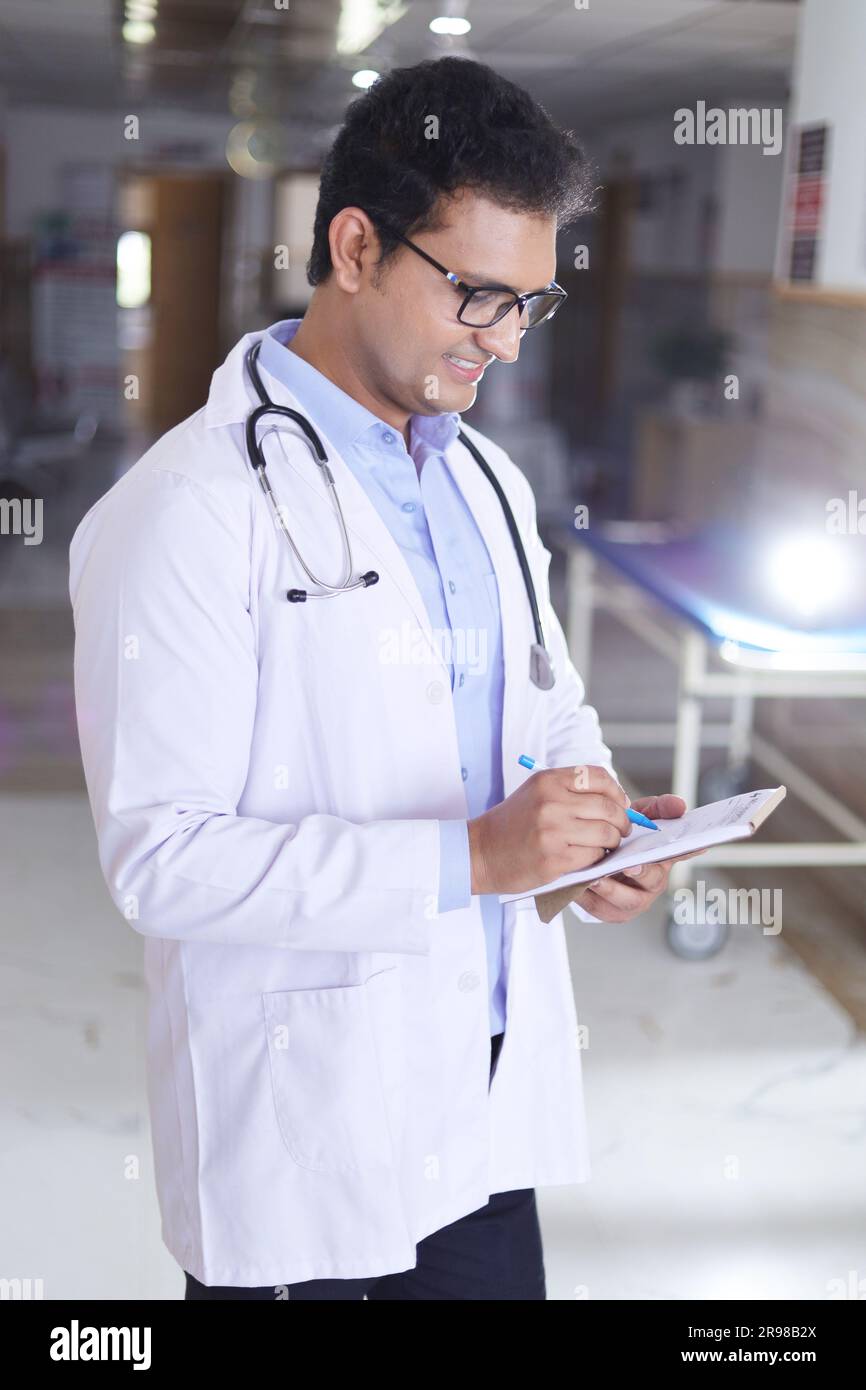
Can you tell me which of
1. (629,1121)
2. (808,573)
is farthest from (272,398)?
(808,573)

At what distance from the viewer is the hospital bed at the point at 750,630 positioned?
310cm

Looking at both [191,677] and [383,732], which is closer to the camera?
[191,677]

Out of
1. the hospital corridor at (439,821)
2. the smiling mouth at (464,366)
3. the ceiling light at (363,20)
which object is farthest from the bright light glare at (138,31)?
the smiling mouth at (464,366)

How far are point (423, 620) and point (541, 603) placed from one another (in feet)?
0.73

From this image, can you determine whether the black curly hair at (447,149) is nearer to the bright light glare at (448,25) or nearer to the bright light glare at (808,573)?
the bright light glare at (808,573)

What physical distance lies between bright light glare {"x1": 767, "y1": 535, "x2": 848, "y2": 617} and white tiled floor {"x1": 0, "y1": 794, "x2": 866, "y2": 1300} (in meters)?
0.84

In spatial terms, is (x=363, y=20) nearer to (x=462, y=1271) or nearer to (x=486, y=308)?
(x=486, y=308)

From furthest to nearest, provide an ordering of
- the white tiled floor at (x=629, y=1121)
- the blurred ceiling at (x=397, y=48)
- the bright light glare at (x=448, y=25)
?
the bright light glare at (x=448, y=25) < the blurred ceiling at (x=397, y=48) < the white tiled floor at (x=629, y=1121)

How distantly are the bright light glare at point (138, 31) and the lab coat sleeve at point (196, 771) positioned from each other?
19.1 ft

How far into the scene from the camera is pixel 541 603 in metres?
1.41
